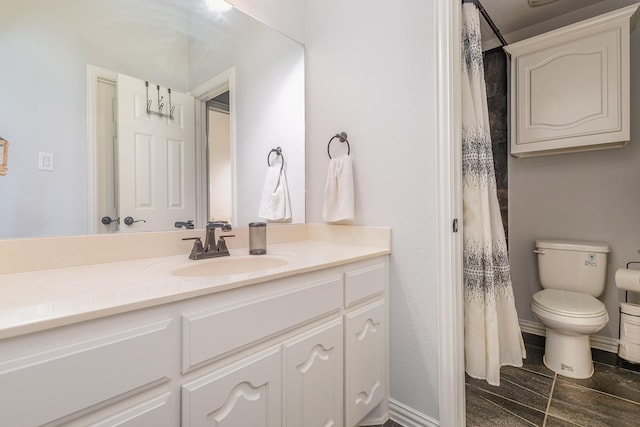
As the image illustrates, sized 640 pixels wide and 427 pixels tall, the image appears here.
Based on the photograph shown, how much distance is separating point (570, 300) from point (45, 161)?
103 inches

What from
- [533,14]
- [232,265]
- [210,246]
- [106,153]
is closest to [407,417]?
[232,265]

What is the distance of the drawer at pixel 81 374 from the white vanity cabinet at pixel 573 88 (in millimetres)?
2432

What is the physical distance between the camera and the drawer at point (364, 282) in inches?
44.3

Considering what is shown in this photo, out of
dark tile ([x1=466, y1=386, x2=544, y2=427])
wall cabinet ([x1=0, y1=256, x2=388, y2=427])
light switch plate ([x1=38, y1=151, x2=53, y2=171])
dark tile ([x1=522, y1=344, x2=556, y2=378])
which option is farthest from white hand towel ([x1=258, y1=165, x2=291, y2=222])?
dark tile ([x1=522, y1=344, x2=556, y2=378])

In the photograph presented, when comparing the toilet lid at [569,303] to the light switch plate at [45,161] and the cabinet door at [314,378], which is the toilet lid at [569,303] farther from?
the light switch plate at [45,161]

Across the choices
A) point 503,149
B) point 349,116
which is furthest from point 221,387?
point 503,149

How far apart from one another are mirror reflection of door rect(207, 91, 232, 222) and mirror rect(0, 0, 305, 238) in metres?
0.02

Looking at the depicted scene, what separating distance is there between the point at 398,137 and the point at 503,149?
1477mm

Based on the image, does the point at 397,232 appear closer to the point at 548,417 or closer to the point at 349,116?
the point at 349,116

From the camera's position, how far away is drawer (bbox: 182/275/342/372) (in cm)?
69

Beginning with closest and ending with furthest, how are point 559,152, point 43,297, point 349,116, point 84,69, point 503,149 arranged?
point 43,297 → point 84,69 → point 349,116 → point 559,152 → point 503,149

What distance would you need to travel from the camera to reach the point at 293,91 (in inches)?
67.6

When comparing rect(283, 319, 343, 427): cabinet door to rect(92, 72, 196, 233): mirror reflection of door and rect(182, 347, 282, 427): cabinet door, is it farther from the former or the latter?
rect(92, 72, 196, 233): mirror reflection of door

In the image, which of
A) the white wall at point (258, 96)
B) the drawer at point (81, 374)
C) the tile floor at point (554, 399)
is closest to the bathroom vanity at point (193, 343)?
→ the drawer at point (81, 374)
